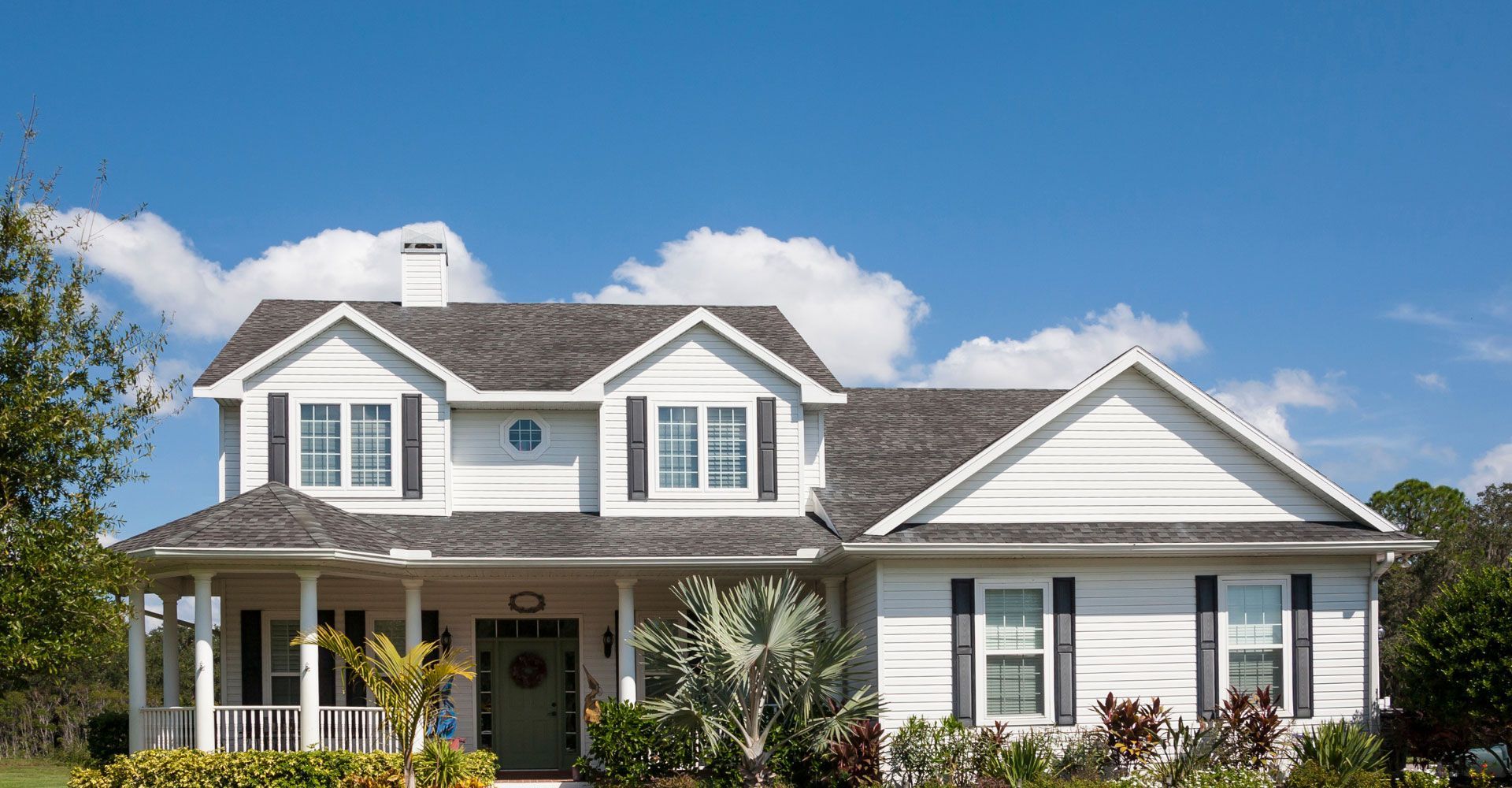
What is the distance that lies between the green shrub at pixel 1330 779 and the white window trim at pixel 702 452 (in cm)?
812

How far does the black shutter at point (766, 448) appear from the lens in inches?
791

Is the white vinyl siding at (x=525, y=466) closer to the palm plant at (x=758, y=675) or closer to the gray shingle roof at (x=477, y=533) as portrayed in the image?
the gray shingle roof at (x=477, y=533)

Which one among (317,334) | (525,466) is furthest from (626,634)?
(317,334)

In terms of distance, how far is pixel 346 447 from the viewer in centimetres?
1975

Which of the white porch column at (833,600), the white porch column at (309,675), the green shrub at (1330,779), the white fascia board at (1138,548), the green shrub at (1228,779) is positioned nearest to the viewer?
the green shrub at (1330,779)

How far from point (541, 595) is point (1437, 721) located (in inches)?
478

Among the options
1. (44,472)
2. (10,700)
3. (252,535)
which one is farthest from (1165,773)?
(10,700)

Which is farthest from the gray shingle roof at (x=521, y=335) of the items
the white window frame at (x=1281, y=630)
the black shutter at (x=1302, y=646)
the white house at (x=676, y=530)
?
the black shutter at (x=1302, y=646)

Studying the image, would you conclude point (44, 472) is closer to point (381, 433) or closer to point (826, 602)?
point (381, 433)

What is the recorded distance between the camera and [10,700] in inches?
1334

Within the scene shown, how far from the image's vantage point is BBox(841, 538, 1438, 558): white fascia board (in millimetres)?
16562

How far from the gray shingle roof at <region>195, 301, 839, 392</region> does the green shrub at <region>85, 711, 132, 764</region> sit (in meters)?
4.87

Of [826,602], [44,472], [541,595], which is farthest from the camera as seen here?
[541,595]

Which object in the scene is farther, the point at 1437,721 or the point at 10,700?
the point at 10,700
